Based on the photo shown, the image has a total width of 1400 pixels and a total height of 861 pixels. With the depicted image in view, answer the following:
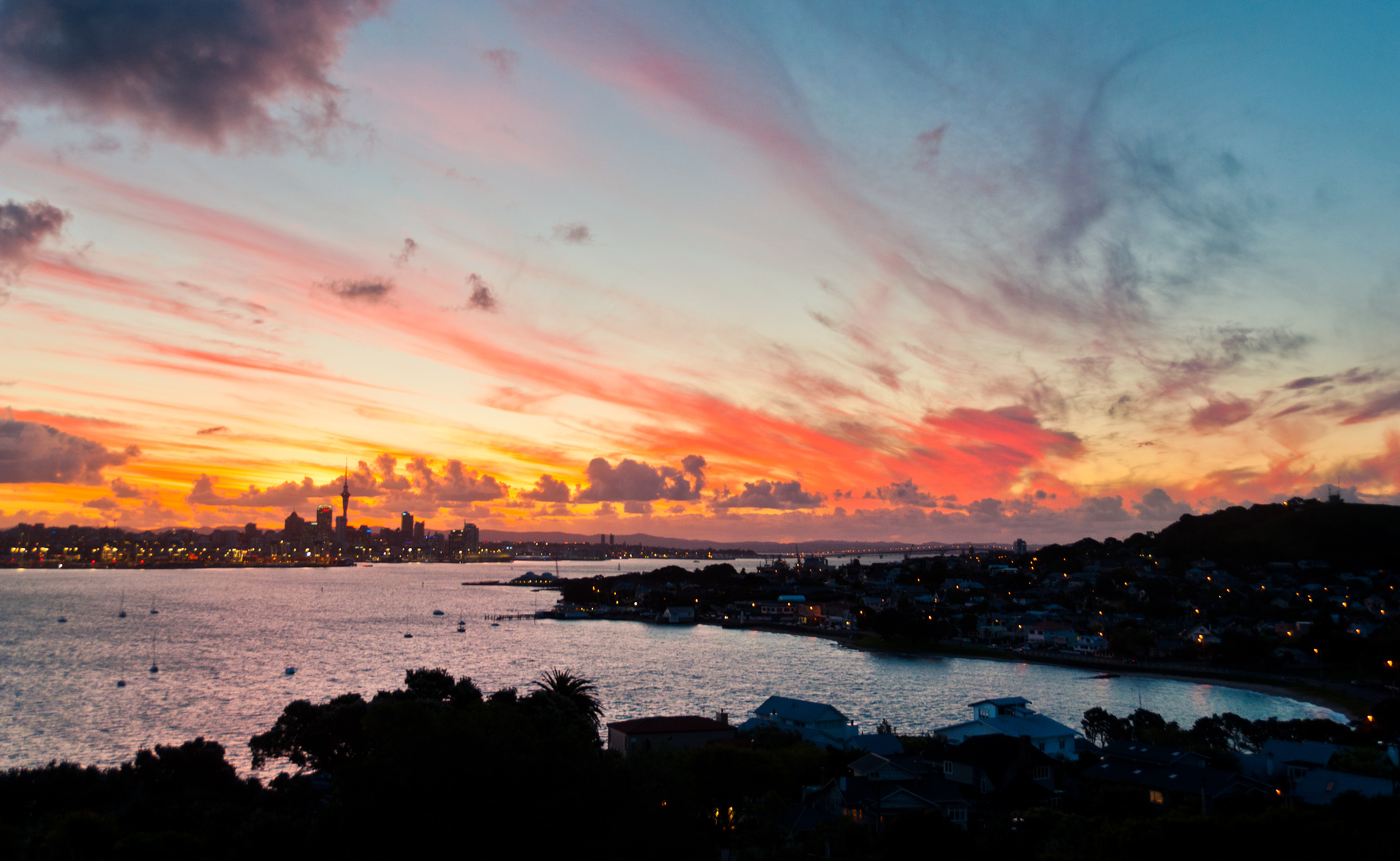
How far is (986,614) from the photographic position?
9119cm

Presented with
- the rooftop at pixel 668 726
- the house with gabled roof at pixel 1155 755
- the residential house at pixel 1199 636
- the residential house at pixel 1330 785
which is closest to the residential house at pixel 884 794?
the rooftop at pixel 668 726

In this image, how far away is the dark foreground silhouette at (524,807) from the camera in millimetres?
11031

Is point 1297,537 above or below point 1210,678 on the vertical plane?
above

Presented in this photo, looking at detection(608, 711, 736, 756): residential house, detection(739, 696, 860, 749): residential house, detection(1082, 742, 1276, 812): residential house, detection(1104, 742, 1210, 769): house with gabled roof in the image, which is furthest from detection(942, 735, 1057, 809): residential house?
detection(608, 711, 736, 756): residential house

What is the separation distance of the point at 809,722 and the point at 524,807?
24105 mm

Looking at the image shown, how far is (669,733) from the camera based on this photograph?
28.2 metres

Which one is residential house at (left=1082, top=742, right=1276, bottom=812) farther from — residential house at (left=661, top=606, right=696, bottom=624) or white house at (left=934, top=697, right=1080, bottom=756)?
residential house at (left=661, top=606, right=696, bottom=624)

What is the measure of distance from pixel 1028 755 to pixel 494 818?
23.0 meters

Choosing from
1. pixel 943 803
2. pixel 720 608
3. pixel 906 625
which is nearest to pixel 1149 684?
pixel 906 625

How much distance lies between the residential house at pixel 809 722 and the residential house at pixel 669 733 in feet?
9.62

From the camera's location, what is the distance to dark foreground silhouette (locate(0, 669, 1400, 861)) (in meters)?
11.0

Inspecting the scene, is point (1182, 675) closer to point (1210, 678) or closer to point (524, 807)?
point (1210, 678)

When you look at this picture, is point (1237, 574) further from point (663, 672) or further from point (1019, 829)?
point (1019, 829)

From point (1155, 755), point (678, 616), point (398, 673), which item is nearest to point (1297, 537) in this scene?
point (678, 616)
